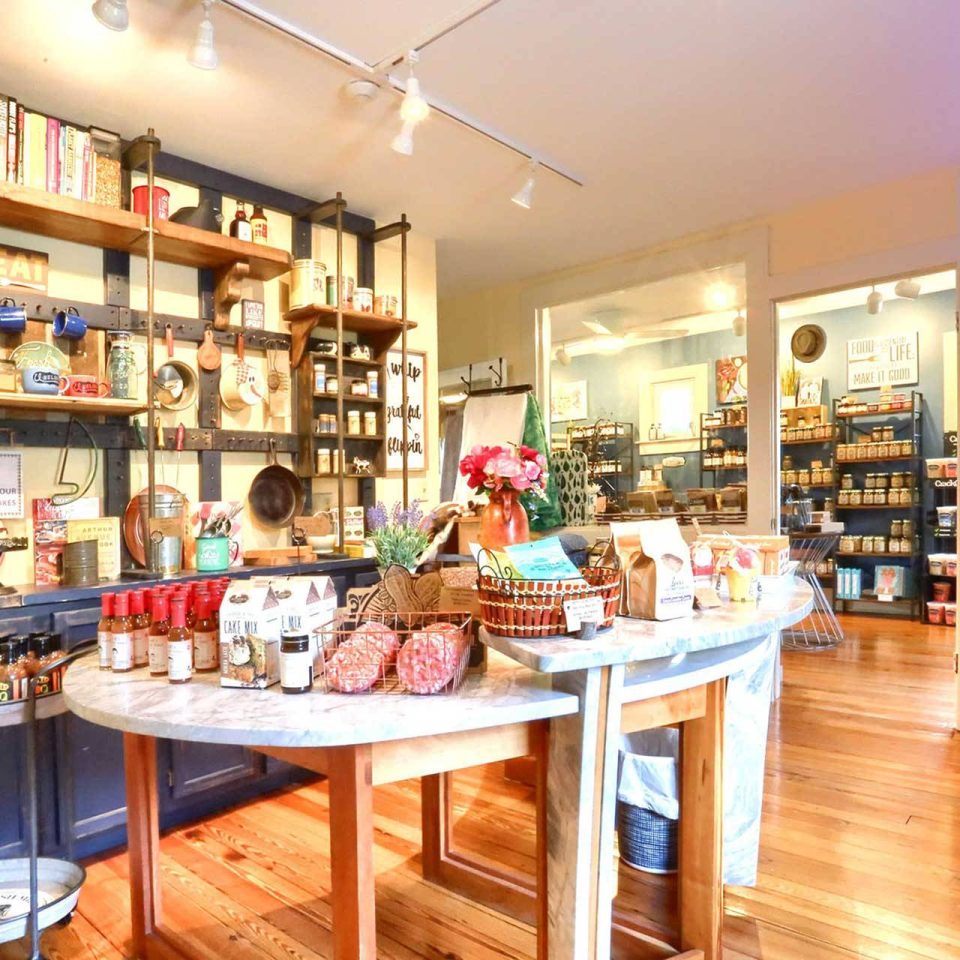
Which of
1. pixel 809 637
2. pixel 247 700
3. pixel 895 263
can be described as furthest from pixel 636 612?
pixel 809 637

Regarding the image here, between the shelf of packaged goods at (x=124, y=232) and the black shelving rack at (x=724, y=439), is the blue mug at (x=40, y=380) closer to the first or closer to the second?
the shelf of packaged goods at (x=124, y=232)

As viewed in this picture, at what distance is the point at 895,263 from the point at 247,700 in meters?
3.72

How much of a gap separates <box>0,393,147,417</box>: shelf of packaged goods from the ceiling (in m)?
1.12

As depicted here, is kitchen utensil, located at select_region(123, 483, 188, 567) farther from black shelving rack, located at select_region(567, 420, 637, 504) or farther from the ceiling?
black shelving rack, located at select_region(567, 420, 637, 504)

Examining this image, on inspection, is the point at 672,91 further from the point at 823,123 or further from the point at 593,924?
the point at 593,924

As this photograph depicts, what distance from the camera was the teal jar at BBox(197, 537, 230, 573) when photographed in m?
2.84

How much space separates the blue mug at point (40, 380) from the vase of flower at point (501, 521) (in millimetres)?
1737

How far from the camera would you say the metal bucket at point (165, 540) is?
273 cm

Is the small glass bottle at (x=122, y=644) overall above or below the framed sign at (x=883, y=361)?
below

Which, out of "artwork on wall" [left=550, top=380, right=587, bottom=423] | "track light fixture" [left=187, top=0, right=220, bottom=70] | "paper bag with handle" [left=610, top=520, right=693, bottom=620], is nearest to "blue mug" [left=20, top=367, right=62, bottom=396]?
"track light fixture" [left=187, top=0, right=220, bottom=70]

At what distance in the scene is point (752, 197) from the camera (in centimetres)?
385

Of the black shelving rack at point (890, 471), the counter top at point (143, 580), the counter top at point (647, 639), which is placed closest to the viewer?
the counter top at point (647, 639)

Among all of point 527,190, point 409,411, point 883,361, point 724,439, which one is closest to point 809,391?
point 883,361

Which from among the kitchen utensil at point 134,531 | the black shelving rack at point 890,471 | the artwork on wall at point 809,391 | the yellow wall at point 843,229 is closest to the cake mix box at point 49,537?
the kitchen utensil at point 134,531
